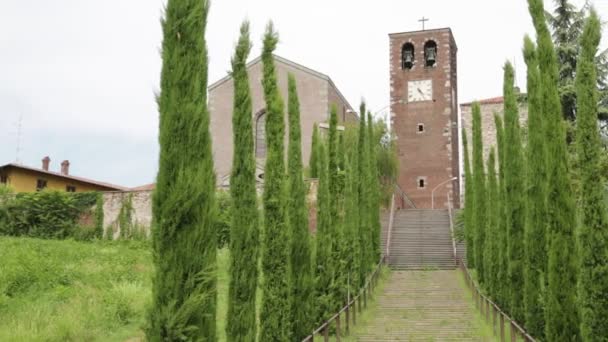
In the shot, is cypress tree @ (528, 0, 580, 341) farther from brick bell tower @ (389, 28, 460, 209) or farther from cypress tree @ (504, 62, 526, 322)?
brick bell tower @ (389, 28, 460, 209)

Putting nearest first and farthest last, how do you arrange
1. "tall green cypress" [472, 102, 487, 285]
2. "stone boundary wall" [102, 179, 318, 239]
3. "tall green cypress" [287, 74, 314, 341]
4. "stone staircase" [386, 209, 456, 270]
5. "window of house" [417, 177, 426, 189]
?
"tall green cypress" [287, 74, 314, 341]
"tall green cypress" [472, 102, 487, 285]
"stone staircase" [386, 209, 456, 270]
"stone boundary wall" [102, 179, 318, 239]
"window of house" [417, 177, 426, 189]

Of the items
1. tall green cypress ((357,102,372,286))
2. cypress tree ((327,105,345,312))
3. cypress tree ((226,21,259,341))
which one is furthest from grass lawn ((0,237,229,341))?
tall green cypress ((357,102,372,286))

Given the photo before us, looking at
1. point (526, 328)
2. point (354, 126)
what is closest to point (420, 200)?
point (354, 126)

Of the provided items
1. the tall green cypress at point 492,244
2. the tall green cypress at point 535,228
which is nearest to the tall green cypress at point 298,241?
the tall green cypress at point 535,228

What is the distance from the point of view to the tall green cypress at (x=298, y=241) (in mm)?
11961

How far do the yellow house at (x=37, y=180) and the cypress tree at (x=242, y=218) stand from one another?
2499 cm

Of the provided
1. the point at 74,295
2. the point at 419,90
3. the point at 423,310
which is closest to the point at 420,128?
the point at 419,90

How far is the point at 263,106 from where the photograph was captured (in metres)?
36.4

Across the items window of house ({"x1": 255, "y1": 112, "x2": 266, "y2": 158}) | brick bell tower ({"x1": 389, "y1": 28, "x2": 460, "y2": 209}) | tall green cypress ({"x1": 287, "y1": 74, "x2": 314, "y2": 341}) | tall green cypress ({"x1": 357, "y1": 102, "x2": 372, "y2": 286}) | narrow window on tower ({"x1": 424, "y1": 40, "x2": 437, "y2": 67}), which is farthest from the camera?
narrow window on tower ({"x1": 424, "y1": 40, "x2": 437, "y2": 67})

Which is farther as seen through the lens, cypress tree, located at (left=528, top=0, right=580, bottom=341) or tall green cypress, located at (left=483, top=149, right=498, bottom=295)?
tall green cypress, located at (left=483, top=149, right=498, bottom=295)

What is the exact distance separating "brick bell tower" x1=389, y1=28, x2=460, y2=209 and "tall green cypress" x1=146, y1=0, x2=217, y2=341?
31918 millimetres

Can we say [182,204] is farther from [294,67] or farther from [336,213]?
[294,67]

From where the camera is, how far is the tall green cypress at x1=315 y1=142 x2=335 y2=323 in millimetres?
14039

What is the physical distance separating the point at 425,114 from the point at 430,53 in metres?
3.80
